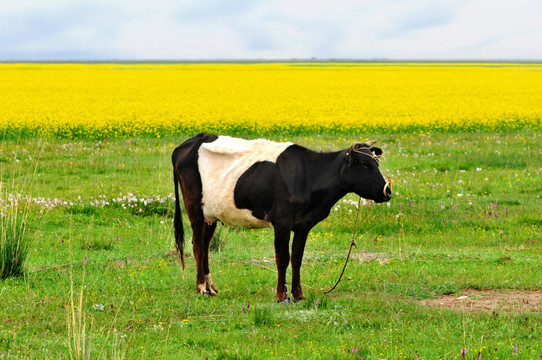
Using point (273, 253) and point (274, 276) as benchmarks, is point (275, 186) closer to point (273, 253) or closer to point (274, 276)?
point (274, 276)

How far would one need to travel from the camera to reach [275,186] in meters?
8.12

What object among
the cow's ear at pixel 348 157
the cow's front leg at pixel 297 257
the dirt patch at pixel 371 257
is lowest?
the dirt patch at pixel 371 257

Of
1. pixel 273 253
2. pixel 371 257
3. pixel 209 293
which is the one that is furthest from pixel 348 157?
pixel 273 253

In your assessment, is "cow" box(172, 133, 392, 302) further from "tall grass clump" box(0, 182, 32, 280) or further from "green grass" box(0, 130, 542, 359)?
"tall grass clump" box(0, 182, 32, 280)

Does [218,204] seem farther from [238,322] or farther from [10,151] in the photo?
[10,151]

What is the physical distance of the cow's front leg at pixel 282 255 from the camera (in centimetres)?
802

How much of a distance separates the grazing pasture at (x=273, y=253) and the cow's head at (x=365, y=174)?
4.25 feet

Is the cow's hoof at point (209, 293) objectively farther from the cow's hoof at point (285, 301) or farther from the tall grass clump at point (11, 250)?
the tall grass clump at point (11, 250)

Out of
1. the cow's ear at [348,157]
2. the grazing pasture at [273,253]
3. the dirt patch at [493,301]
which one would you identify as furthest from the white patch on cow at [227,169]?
the dirt patch at [493,301]

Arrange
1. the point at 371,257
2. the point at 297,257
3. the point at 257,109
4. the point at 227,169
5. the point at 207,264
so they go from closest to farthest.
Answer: the point at 297,257 → the point at 227,169 → the point at 207,264 → the point at 371,257 → the point at 257,109

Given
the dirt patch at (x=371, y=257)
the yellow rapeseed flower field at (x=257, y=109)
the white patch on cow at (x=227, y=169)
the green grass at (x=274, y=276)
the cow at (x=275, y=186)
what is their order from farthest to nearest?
the yellow rapeseed flower field at (x=257, y=109) < the dirt patch at (x=371, y=257) < the white patch on cow at (x=227, y=169) < the cow at (x=275, y=186) < the green grass at (x=274, y=276)

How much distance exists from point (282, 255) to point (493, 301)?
255 centimetres

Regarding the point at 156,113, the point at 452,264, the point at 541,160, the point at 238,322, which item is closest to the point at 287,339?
the point at 238,322

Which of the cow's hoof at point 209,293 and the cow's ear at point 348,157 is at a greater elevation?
the cow's ear at point 348,157
